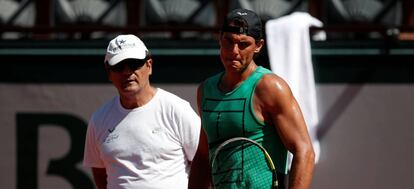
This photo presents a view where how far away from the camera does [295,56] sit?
6418 millimetres

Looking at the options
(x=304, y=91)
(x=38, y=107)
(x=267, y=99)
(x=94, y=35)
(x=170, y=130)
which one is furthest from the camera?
(x=94, y=35)

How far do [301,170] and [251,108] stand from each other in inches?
12.4

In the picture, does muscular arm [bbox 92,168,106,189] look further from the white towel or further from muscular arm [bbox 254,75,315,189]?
the white towel

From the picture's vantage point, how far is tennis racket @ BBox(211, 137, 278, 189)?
3.77 meters

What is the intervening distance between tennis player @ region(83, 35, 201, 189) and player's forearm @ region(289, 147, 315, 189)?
1048 mm

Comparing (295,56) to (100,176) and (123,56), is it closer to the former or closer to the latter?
(100,176)

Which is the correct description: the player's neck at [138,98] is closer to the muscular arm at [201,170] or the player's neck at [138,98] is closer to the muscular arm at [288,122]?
the muscular arm at [201,170]

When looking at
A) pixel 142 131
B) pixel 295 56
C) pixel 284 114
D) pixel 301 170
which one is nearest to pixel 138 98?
pixel 142 131

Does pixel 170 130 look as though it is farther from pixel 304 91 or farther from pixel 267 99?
pixel 304 91

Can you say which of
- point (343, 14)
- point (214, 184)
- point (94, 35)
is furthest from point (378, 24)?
point (214, 184)

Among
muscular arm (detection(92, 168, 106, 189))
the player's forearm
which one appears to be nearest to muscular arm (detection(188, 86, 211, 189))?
the player's forearm

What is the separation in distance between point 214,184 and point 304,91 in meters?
2.57

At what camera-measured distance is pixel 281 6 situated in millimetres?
6984

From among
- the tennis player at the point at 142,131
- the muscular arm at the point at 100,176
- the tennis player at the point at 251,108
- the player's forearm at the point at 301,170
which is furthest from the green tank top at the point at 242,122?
the muscular arm at the point at 100,176
